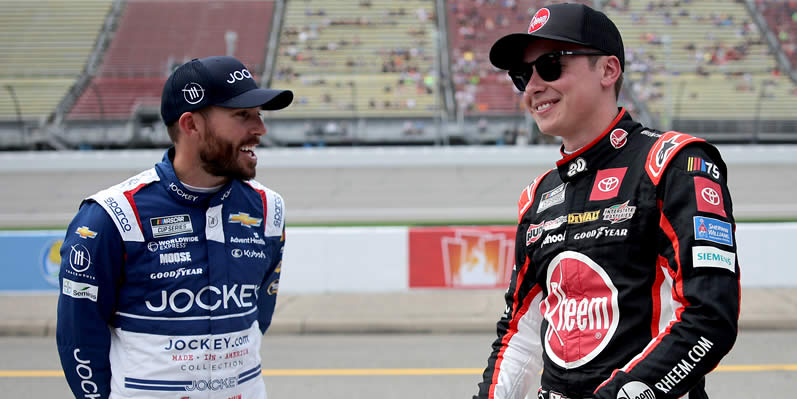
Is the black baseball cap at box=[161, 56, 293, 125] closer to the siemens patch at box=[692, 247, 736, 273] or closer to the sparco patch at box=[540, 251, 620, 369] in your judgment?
the sparco patch at box=[540, 251, 620, 369]

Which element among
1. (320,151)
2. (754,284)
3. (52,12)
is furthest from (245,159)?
(52,12)

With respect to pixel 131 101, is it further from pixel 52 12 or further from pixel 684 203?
pixel 684 203

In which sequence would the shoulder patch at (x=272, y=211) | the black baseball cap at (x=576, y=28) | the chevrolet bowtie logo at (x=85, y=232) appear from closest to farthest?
the black baseball cap at (x=576, y=28) → the chevrolet bowtie logo at (x=85, y=232) → the shoulder patch at (x=272, y=211)

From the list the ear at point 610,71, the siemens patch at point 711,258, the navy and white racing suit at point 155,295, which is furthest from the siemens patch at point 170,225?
the siemens patch at point 711,258

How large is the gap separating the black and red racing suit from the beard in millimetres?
971

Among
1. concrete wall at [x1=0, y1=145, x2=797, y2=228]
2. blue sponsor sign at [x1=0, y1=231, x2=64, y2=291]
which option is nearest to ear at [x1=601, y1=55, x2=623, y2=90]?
blue sponsor sign at [x1=0, y1=231, x2=64, y2=291]

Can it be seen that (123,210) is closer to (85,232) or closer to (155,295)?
(85,232)

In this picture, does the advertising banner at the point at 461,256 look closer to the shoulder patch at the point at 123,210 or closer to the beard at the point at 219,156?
the beard at the point at 219,156

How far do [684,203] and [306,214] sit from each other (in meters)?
14.9

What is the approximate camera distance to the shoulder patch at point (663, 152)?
157 cm

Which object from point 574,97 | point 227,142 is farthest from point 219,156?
point 574,97

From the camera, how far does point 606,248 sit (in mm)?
Answer: 1633

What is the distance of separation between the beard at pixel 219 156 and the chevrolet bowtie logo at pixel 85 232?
0.39m

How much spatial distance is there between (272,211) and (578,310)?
1199 mm
